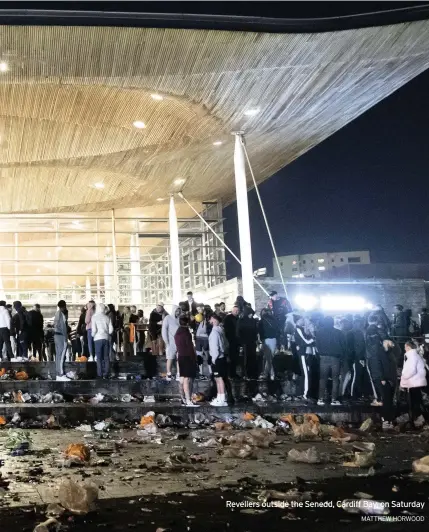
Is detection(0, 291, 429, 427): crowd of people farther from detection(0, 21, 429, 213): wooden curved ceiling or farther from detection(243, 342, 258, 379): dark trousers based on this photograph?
detection(0, 21, 429, 213): wooden curved ceiling

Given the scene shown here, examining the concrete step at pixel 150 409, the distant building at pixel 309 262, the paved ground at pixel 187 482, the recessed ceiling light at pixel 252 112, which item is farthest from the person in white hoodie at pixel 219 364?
the distant building at pixel 309 262

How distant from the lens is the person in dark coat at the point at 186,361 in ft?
39.8

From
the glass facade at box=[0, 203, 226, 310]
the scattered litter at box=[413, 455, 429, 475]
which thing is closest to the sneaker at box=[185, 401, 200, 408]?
the scattered litter at box=[413, 455, 429, 475]

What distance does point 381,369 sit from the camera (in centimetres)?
1165

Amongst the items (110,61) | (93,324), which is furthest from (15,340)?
(110,61)

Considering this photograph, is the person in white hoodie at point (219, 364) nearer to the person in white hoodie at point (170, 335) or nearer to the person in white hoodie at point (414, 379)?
the person in white hoodie at point (170, 335)

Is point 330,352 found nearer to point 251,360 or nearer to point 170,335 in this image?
point 251,360

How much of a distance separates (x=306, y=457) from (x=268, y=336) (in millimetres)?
5865

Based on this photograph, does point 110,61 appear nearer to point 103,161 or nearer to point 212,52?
point 212,52

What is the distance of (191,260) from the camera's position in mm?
31562

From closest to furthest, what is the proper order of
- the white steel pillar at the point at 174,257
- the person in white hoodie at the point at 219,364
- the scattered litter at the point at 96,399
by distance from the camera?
the person in white hoodie at the point at 219,364 → the scattered litter at the point at 96,399 → the white steel pillar at the point at 174,257

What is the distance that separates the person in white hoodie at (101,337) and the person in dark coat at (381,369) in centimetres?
548

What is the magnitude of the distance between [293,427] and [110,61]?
930 cm

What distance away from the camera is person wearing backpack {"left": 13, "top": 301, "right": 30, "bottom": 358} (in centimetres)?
1528
